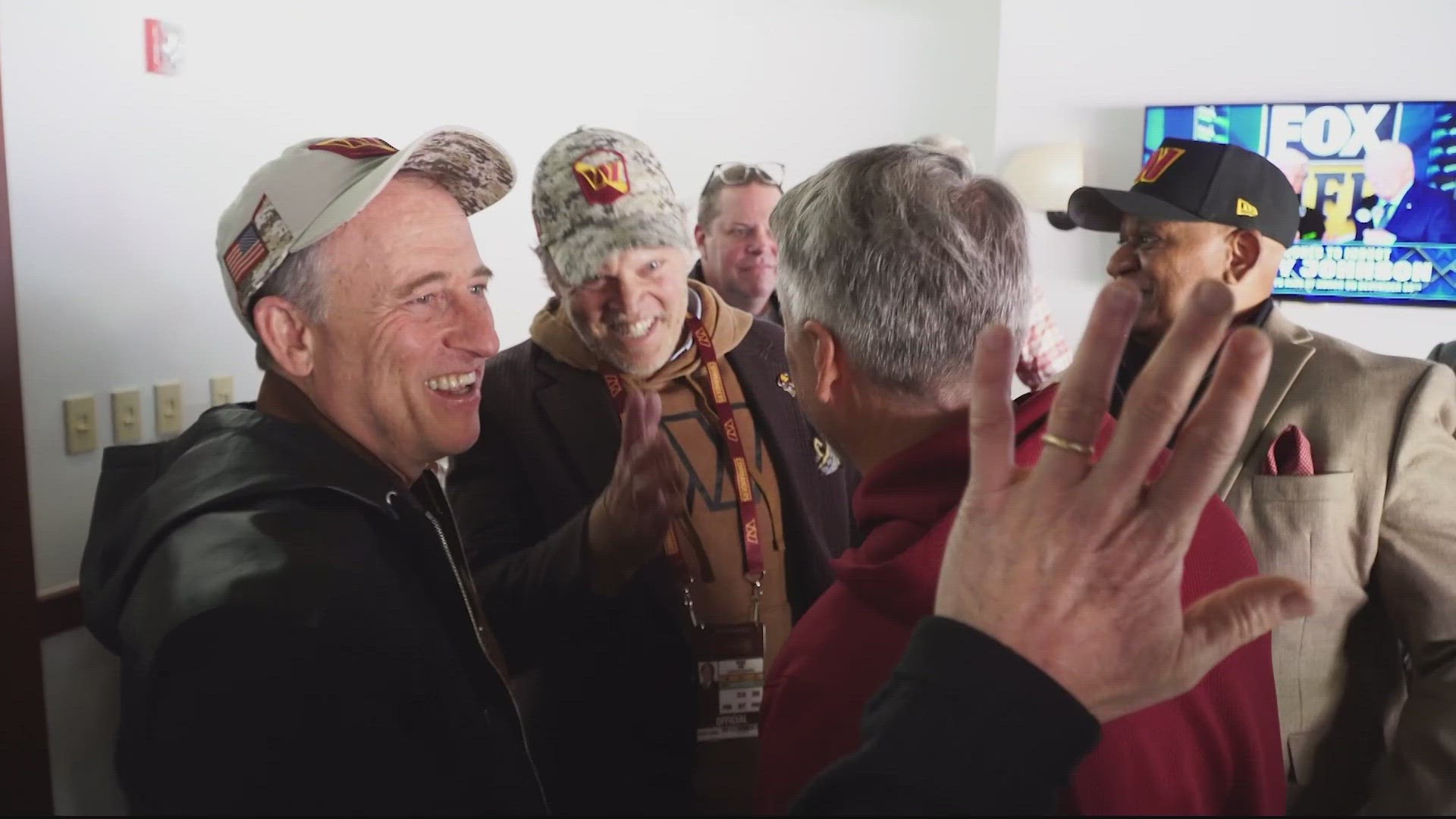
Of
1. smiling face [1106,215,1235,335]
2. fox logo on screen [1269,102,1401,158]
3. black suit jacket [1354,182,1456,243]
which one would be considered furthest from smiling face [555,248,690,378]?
black suit jacket [1354,182,1456,243]

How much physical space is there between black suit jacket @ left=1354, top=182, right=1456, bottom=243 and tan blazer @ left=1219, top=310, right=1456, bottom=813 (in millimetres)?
2677

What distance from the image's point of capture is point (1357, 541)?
4.47ft

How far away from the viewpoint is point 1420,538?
132 cm

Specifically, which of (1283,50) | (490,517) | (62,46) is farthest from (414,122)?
(1283,50)

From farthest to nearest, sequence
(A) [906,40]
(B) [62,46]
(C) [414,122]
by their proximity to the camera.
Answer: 1. (A) [906,40]
2. (C) [414,122]
3. (B) [62,46]

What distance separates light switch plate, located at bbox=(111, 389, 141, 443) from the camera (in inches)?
80.1

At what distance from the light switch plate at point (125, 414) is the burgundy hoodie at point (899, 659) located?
1791mm

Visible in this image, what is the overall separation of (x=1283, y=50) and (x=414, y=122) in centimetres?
315

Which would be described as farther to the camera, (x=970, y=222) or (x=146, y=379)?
(x=146, y=379)

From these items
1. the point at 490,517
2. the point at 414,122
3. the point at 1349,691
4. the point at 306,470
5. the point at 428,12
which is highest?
the point at 428,12

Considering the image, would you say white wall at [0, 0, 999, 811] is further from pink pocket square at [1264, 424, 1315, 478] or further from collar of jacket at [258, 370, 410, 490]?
pink pocket square at [1264, 424, 1315, 478]

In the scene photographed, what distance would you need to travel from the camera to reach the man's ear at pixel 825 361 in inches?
38.7

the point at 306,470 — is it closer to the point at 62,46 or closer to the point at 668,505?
the point at 668,505

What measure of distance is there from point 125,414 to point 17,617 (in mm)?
436
